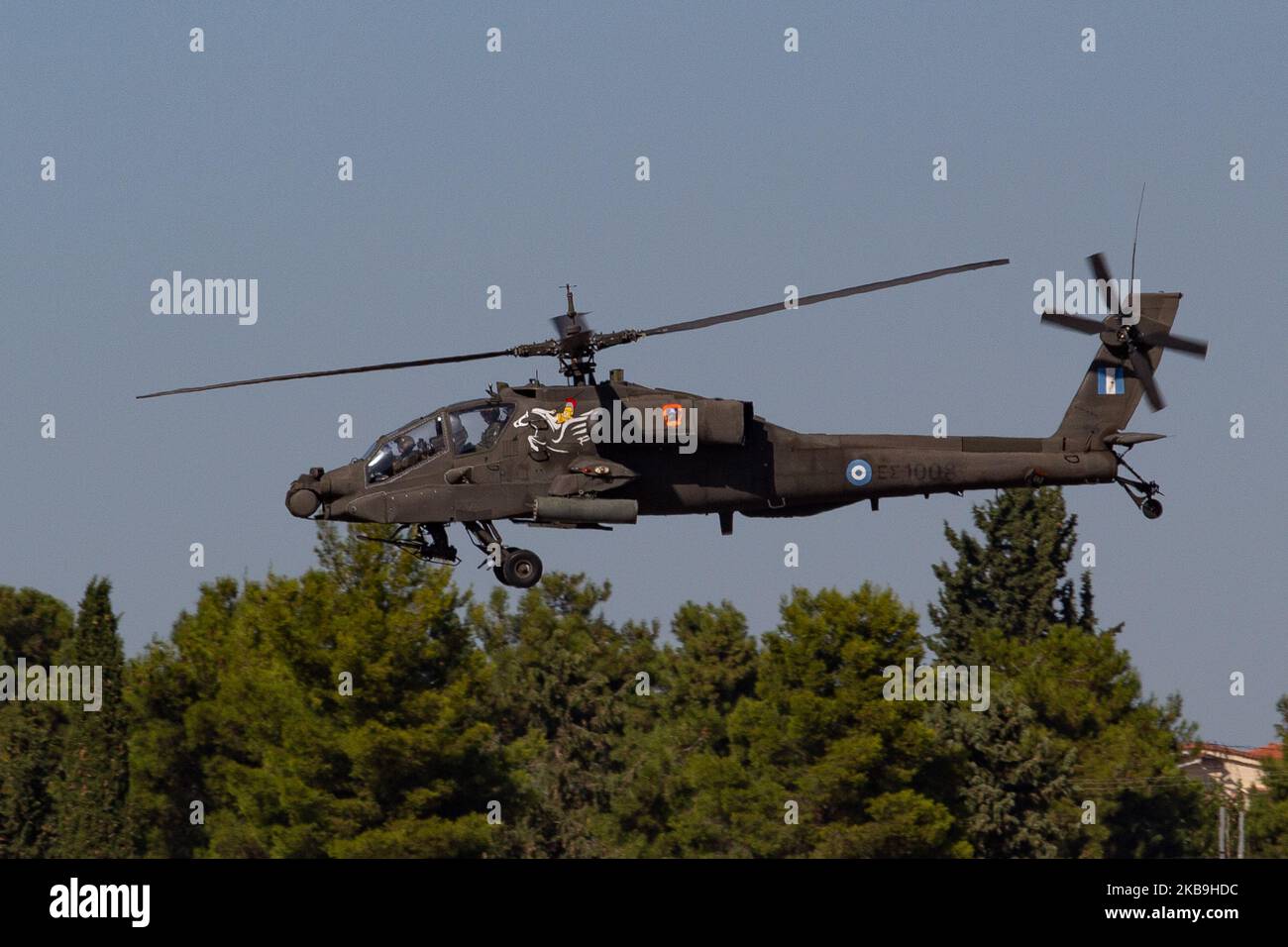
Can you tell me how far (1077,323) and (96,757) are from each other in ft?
186

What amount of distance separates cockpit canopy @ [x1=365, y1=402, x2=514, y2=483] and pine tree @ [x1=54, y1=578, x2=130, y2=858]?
50354 mm

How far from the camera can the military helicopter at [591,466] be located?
39.7 meters

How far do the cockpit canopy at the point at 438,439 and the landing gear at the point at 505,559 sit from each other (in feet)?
4.91

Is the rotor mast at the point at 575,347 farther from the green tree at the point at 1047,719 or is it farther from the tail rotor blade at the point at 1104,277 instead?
the green tree at the point at 1047,719

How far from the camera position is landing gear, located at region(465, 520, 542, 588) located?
1569 inches

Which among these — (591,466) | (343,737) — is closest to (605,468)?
(591,466)

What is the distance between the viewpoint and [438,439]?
4003cm

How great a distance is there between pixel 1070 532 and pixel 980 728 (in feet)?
159

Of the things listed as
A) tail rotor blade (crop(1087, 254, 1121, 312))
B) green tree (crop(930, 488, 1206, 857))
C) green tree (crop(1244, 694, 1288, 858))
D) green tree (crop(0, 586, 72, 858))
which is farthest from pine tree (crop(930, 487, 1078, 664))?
tail rotor blade (crop(1087, 254, 1121, 312))

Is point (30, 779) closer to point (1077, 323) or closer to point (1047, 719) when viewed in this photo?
point (1047, 719)

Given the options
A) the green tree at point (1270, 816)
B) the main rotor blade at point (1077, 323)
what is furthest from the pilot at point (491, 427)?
the green tree at point (1270, 816)

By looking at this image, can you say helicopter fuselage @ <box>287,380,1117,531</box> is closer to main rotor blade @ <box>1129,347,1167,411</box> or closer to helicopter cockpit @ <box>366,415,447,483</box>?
helicopter cockpit @ <box>366,415,447,483</box>

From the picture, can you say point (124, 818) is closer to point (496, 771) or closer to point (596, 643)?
point (496, 771)
